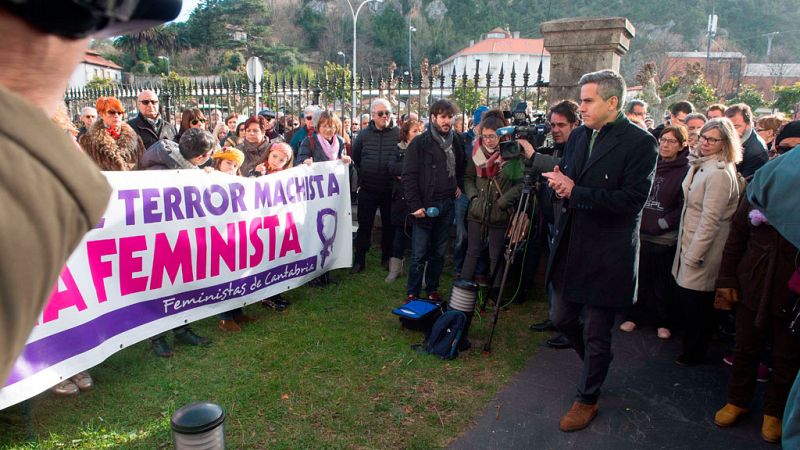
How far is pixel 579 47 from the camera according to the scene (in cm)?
693

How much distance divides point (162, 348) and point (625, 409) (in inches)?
145

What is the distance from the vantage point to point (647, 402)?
13.7 feet

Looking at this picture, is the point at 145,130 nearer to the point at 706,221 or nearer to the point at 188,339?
the point at 188,339

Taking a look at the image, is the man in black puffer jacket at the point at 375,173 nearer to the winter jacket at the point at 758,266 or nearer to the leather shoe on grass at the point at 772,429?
the winter jacket at the point at 758,266

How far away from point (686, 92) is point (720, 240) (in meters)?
19.8

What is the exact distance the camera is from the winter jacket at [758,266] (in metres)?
3.57

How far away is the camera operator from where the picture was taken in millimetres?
4570

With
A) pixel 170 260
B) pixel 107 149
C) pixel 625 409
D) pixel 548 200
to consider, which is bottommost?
pixel 625 409

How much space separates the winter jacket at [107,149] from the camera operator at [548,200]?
11.7 feet

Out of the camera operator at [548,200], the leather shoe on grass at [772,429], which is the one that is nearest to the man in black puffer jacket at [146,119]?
the camera operator at [548,200]

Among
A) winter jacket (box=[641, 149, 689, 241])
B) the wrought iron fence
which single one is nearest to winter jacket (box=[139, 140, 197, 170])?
the wrought iron fence

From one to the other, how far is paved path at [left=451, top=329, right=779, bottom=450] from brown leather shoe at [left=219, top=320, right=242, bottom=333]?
250 cm

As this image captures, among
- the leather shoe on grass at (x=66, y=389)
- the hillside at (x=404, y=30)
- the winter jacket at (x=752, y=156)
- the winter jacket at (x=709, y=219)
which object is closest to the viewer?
the leather shoe on grass at (x=66, y=389)

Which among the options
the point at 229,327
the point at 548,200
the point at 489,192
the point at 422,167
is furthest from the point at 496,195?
the point at 229,327
